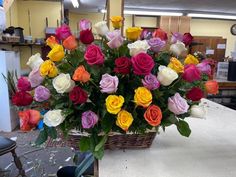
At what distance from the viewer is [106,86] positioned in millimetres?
721

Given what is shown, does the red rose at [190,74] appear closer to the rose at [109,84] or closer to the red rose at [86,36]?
the rose at [109,84]

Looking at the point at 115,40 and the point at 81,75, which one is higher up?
the point at 115,40

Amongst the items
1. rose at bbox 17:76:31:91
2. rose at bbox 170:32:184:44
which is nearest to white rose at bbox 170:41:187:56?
rose at bbox 170:32:184:44

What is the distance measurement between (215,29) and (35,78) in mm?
8803

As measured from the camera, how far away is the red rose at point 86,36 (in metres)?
0.80

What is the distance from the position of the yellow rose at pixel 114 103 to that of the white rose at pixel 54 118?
0.57 feet

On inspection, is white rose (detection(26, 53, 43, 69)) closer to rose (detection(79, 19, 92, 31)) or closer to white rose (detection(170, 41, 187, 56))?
rose (detection(79, 19, 92, 31))

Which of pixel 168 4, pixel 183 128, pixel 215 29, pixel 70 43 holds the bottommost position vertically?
pixel 183 128

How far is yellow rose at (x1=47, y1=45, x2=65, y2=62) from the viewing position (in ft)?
2.52

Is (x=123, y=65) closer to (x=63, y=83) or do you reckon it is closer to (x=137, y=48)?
(x=137, y=48)

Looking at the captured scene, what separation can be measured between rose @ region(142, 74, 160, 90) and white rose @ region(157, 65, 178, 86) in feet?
0.05

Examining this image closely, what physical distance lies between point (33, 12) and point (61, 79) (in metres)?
4.84

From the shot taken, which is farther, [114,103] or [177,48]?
[177,48]

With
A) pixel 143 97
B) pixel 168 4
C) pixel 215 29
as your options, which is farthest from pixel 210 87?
pixel 215 29
